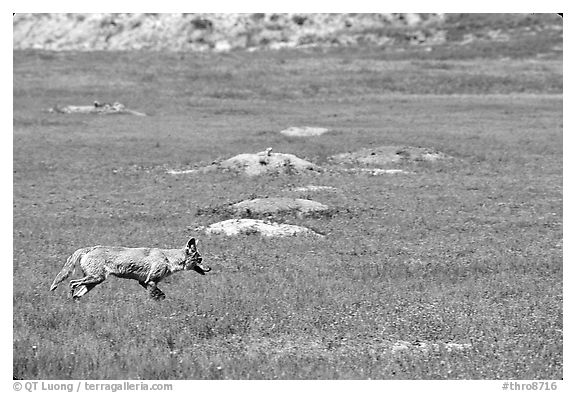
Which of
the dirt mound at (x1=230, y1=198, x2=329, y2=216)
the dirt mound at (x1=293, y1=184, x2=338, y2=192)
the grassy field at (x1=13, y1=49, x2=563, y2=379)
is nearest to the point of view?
the grassy field at (x1=13, y1=49, x2=563, y2=379)

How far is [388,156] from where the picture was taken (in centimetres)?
4800

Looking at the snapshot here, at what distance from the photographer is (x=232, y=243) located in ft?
81.0

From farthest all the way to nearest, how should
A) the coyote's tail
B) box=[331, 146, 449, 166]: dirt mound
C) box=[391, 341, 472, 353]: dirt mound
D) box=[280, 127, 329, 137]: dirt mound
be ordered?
box=[280, 127, 329, 137]: dirt mound, box=[331, 146, 449, 166]: dirt mound, the coyote's tail, box=[391, 341, 472, 353]: dirt mound

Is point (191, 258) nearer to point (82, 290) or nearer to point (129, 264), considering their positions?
point (129, 264)

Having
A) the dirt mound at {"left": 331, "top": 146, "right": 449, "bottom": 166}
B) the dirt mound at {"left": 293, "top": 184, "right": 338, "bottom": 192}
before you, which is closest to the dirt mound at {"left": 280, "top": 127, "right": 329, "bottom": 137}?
the dirt mound at {"left": 331, "top": 146, "right": 449, "bottom": 166}

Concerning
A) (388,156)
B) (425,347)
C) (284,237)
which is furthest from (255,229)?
(388,156)

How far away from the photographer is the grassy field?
1405 centimetres

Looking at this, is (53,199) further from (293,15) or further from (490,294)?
(293,15)

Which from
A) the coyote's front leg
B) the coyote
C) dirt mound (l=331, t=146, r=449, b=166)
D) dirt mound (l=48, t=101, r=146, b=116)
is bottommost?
dirt mound (l=48, t=101, r=146, b=116)

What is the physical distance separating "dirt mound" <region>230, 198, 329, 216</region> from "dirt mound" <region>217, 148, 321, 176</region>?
1124 centimetres

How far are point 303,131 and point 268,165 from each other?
19.6m

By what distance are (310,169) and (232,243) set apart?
1893 cm

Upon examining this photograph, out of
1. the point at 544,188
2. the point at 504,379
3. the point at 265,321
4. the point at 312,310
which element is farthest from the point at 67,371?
the point at 544,188

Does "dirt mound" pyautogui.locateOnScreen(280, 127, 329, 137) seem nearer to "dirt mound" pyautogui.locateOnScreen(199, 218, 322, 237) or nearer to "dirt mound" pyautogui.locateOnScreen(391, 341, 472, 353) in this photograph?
"dirt mound" pyautogui.locateOnScreen(199, 218, 322, 237)
